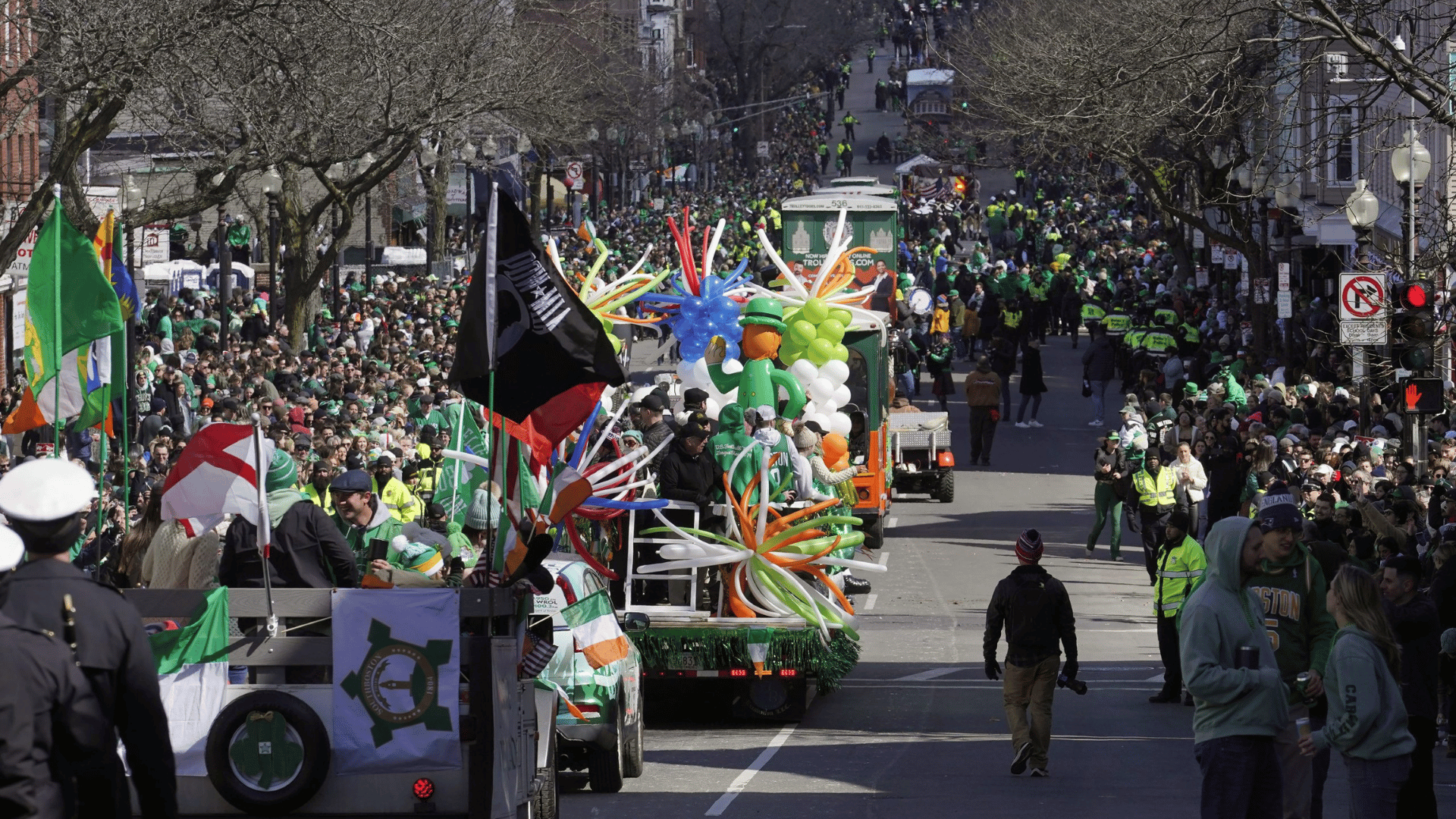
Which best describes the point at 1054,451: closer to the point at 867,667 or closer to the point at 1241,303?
the point at 1241,303

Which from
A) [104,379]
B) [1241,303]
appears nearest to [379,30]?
[104,379]

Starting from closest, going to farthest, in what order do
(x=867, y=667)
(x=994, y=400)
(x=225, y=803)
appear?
(x=225, y=803)
(x=867, y=667)
(x=994, y=400)

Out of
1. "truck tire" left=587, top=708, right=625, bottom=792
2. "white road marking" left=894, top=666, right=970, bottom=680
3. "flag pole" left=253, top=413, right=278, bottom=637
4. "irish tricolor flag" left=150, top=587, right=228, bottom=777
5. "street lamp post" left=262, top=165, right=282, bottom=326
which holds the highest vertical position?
"street lamp post" left=262, top=165, right=282, bottom=326

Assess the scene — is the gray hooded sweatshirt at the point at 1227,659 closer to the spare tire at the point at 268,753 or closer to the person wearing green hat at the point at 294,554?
the spare tire at the point at 268,753

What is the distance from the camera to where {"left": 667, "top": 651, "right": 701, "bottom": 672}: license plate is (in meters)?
14.9

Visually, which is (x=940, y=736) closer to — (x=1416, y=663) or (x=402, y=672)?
(x=1416, y=663)

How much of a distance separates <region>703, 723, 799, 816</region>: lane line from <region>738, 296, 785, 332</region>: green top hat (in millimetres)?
5220

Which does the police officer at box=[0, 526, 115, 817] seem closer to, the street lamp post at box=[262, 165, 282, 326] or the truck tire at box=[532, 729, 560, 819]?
the truck tire at box=[532, 729, 560, 819]

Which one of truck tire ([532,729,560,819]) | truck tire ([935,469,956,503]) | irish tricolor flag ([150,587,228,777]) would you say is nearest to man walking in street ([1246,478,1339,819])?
truck tire ([532,729,560,819])

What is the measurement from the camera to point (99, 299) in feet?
38.1

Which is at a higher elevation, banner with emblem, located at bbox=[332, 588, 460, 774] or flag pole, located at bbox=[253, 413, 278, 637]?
flag pole, located at bbox=[253, 413, 278, 637]

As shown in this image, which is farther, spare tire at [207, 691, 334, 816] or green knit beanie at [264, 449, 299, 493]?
green knit beanie at [264, 449, 299, 493]

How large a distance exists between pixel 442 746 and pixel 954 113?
256 feet

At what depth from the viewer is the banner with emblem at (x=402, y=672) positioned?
8422 mm
